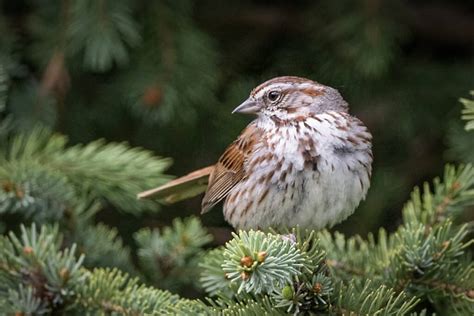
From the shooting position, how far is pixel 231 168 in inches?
155

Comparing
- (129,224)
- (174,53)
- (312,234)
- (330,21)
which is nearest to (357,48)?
(330,21)

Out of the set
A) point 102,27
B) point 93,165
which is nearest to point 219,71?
point 102,27

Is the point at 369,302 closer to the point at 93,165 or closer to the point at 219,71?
the point at 93,165

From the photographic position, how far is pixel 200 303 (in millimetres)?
2971

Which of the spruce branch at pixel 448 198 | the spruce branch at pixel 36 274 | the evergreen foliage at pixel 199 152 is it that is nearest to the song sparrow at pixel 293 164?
the evergreen foliage at pixel 199 152

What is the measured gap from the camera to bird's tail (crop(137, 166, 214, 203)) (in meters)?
3.82

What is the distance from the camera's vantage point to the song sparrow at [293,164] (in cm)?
356

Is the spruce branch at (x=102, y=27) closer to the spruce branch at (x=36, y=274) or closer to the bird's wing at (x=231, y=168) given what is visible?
the bird's wing at (x=231, y=168)

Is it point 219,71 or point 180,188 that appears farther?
point 219,71

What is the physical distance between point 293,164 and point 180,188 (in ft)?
2.18

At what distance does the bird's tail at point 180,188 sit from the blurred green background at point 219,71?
38 cm

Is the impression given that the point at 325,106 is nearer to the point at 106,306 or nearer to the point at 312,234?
the point at 312,234

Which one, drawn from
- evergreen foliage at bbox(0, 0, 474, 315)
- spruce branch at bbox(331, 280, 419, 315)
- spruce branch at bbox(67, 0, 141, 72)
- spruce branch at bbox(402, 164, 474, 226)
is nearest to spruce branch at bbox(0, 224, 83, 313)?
evergreen foliage at bbox(0, 0, 474, 315)

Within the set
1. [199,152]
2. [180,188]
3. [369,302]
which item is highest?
[199,152]
